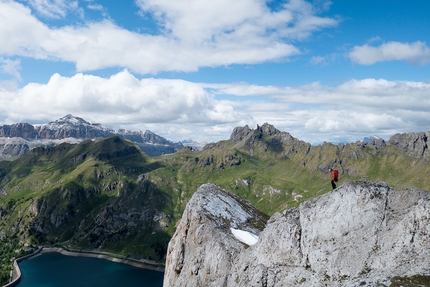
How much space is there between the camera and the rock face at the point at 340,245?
100ft

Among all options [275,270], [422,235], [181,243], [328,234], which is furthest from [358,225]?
[181,243]

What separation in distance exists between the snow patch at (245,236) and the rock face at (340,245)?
256 centimetres

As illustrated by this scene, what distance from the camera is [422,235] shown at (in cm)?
3008

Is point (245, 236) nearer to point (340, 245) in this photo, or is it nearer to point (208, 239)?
point (208, 239)

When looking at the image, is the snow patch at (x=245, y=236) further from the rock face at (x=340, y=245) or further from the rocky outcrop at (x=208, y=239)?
the rock face at (x=340, y=245)

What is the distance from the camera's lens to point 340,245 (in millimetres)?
34875

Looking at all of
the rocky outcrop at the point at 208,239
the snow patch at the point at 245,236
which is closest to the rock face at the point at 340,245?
the rocky outcrop at the point at 208,239

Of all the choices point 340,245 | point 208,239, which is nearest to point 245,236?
point 208,239

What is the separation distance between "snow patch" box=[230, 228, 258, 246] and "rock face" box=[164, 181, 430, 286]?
8.40 ft

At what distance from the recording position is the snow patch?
170ft

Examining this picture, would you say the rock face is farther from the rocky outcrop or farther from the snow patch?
the snow patch

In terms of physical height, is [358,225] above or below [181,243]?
above

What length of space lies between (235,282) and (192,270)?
36.1 feet

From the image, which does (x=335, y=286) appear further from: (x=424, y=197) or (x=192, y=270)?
(x=192, y=270)
